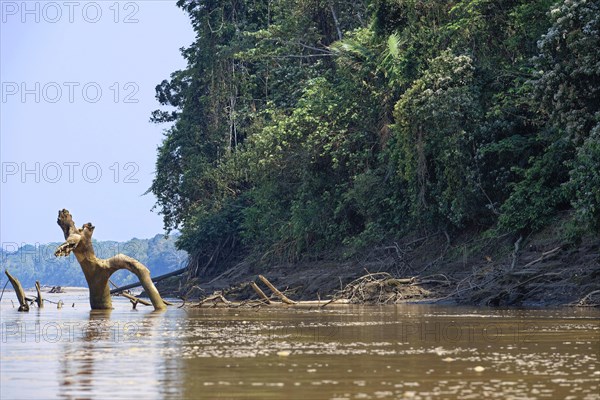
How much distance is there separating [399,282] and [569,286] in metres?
6.39

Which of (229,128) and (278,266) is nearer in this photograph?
(278,266)

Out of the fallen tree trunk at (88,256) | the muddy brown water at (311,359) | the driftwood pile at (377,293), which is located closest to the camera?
the muddy brown water at (311,359)

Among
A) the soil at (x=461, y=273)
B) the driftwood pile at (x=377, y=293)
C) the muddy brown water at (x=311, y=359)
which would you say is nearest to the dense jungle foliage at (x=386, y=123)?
the soil at (x=461, y=273)

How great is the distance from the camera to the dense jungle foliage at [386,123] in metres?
26.2

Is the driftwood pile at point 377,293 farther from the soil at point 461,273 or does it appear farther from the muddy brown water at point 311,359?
the muddy brown water at point 311,359

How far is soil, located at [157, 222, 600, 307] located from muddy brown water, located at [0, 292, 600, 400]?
5.90 meters

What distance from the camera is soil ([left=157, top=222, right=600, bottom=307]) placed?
85.5ft

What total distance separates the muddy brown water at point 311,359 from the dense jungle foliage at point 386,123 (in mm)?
8005

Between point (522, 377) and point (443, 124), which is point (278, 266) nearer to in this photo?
point (443, 124)

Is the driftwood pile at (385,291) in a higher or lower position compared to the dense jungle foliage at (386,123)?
lower

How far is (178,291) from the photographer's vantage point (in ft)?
175

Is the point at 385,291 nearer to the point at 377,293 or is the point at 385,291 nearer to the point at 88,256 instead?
the point at 377,293

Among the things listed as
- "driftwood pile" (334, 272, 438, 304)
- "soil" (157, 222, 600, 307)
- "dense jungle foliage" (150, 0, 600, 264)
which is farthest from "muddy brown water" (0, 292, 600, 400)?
"driftwood pile" (334, 272, 438, 304)

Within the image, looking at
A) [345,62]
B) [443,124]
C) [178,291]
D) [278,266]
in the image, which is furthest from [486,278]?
[178,291]
